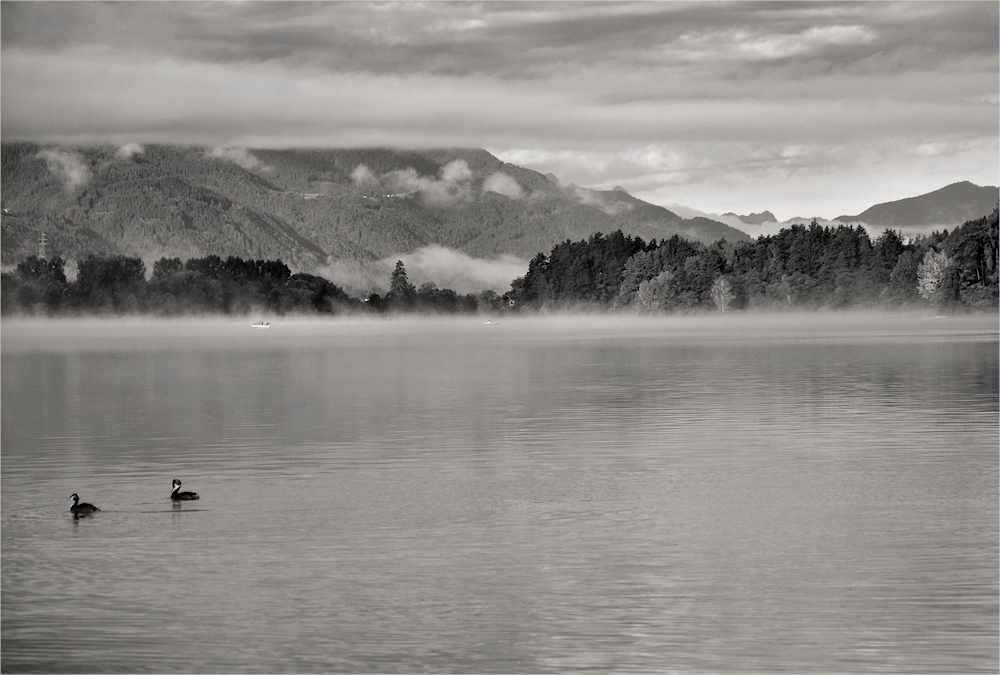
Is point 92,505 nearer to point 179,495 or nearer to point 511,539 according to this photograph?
point 179,495

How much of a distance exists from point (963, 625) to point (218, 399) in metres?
52.4

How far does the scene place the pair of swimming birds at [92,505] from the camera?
3189cm

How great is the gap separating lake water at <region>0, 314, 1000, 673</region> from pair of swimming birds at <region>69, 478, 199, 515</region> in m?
0.37

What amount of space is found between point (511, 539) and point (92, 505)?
32.6 feet

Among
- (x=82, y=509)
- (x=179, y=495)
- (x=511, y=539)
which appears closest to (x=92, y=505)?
(x=82, y=509)

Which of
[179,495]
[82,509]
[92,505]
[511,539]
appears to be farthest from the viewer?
[179,495]

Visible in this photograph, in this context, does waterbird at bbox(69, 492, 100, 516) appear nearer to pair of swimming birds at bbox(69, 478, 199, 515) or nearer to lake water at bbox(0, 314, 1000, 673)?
pair of swimming birds at bbox(69, 478, 199, 515)

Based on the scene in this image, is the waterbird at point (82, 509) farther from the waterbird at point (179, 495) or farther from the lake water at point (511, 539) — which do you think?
the waterbird at point (179, 495)

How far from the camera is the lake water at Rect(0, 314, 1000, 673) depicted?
21406 mm

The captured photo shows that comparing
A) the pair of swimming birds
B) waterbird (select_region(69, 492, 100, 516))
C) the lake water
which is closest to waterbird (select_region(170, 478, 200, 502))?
the pair of swimming birds

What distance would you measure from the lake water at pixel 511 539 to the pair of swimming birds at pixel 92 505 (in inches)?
14.7

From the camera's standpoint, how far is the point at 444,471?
39688 mm

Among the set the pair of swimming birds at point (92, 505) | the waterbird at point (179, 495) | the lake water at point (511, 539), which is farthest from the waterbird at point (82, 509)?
the waterbird at point (179, 495)

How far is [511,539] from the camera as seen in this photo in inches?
1141
